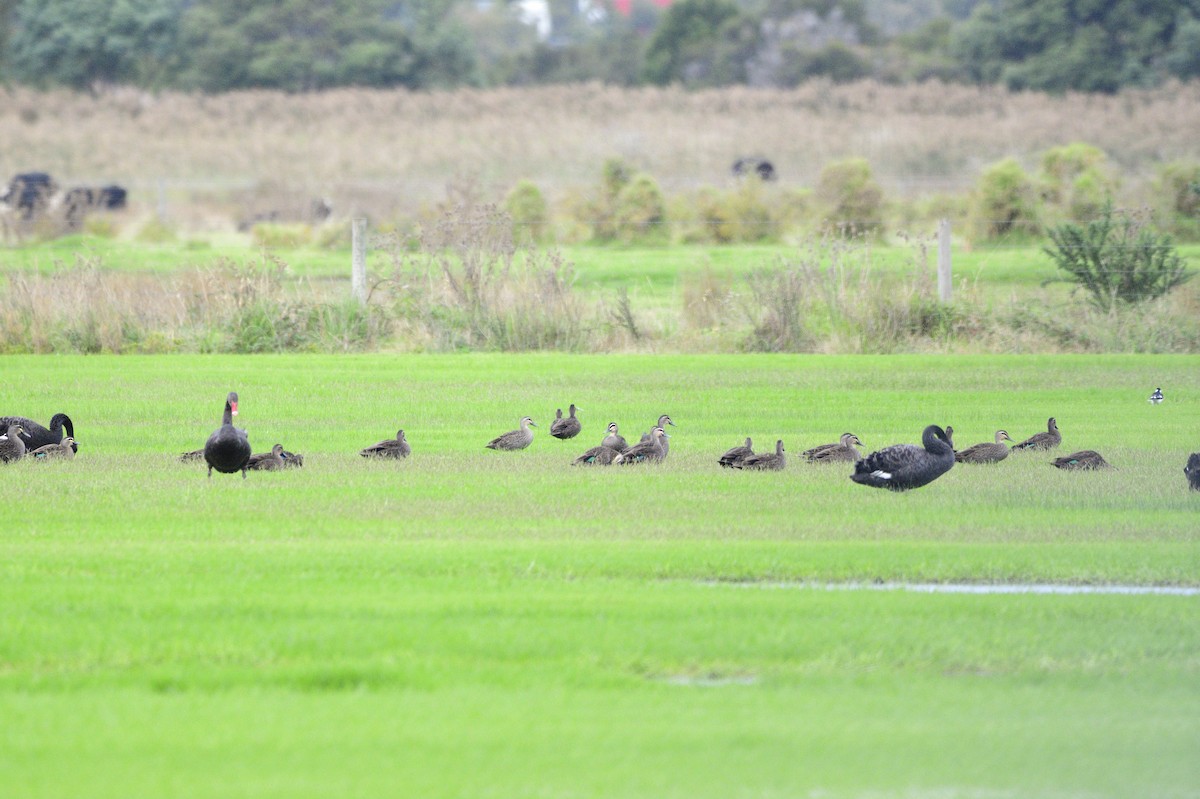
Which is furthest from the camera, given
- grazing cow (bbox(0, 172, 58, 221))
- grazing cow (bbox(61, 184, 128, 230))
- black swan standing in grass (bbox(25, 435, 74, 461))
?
grazing cow (bbox(0, 172, 58, 221))

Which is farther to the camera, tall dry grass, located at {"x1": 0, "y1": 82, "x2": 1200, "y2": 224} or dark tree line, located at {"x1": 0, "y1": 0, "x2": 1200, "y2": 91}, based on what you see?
dark tree line, located at {"x1": 0, "y1": 0, "x2": 1200, "y2": 91}

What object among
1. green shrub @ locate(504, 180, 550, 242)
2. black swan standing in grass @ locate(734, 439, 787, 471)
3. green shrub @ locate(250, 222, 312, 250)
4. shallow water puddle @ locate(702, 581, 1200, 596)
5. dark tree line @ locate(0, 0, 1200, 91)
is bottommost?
shallow water puddle @ locate(702, 581, 1200, 596)

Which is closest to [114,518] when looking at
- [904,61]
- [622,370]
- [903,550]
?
[903,550]

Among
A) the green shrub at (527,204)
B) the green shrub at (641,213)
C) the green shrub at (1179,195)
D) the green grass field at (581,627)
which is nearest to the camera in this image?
the green grass field at (581,627)

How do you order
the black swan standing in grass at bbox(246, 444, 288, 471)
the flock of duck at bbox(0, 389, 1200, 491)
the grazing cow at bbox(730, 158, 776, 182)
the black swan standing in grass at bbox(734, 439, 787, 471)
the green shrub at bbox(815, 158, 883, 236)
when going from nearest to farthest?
the flock of duck at bbox(0, 389, 1200, 491) → the black swan standing in grass at bbox(246, 444, 288, 471) → the black swan standing in grass at bbox(734, 439, 787, 471) → the green shrub at bbox(815, 158, 883, 236) → the grazing cow at bbox(730, 158, 776, 182)

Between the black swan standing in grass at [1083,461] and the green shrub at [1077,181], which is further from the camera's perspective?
the green shrub at [1077,181]

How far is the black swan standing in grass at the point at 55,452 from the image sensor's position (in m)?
13.4

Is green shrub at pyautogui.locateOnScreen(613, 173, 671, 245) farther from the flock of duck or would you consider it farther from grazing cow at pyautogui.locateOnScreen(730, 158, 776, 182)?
the flock of duck

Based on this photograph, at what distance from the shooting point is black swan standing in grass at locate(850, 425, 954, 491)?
11.7m

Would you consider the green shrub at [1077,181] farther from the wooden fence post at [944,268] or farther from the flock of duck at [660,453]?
the flock of duck at [660,453]

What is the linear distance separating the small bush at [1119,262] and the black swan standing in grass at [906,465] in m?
11.5

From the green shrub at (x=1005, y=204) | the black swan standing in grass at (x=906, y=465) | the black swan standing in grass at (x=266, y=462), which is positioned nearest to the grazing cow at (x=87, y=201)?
the green shrub at (x=1005, y=204)

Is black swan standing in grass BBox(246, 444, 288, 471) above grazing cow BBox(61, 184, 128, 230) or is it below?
below

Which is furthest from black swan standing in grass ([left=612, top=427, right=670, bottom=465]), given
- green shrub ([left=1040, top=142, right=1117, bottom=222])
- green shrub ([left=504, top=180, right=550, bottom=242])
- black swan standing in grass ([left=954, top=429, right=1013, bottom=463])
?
green shrub ([left=504, top=180, right=550, bottom=242])
